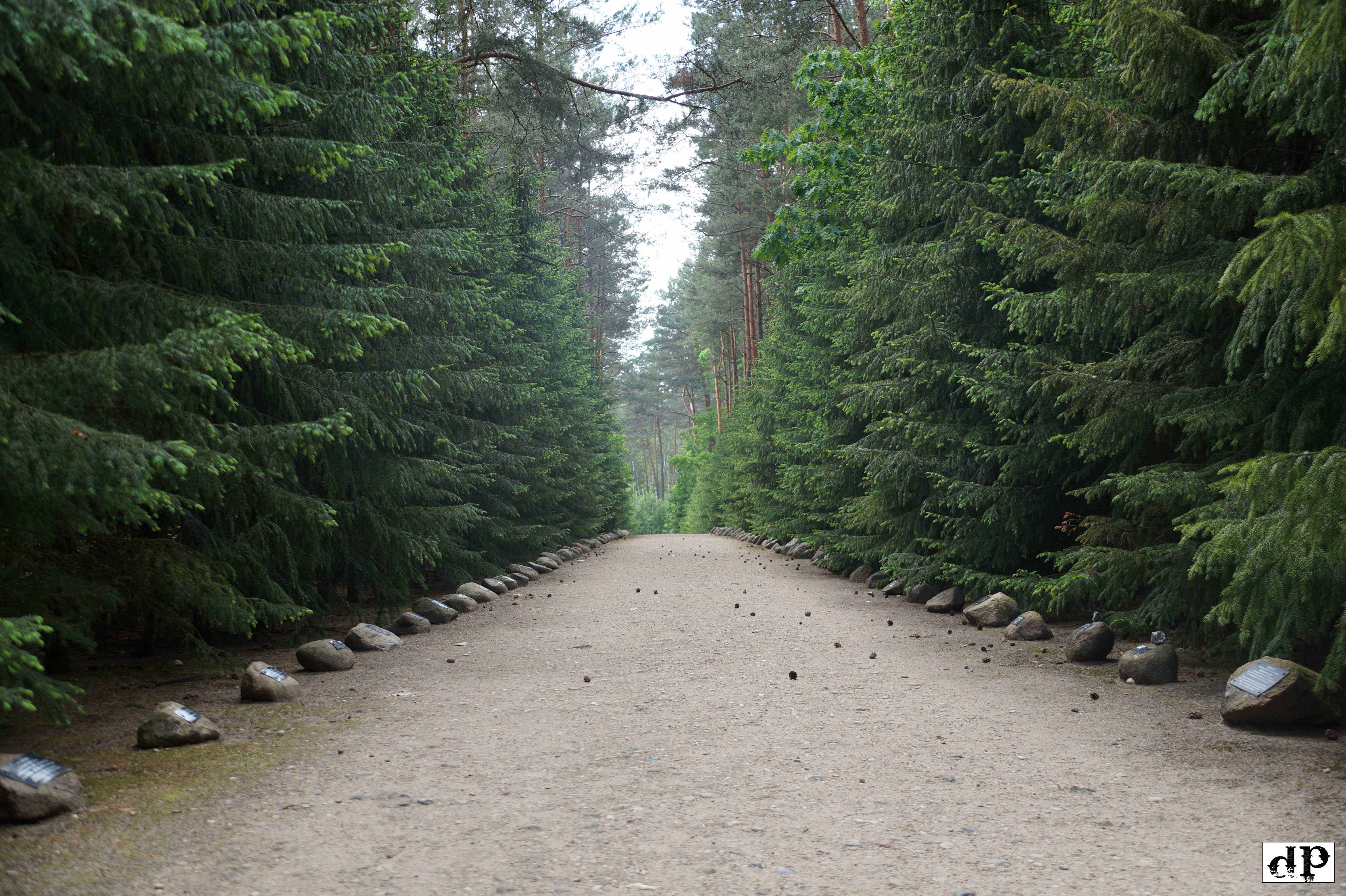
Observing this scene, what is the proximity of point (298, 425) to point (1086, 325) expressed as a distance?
5.59 metres

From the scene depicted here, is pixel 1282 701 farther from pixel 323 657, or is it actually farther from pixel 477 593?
pixel 477 593

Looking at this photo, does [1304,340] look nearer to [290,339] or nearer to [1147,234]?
[1147,234]

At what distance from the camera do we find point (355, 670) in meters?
6.88

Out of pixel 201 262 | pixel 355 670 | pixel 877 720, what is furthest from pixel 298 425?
pixel 877 720

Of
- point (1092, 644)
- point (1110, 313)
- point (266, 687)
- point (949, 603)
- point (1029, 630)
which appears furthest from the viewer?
point (949, 603)

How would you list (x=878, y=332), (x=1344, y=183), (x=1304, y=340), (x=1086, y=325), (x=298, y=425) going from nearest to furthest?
1. (x=1304, y=340)
2. (x=1344, y=183)
3. (x=298, y=425)
4. (x=1086, y=325)
5. (x=878, y=332)

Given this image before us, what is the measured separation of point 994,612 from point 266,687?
6436 mm

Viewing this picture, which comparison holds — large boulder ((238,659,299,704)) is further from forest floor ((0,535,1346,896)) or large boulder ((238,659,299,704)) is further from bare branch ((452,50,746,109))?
bare branch ((452,50,746,109))

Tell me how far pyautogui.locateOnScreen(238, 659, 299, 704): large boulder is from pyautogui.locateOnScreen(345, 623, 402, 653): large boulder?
183 cm

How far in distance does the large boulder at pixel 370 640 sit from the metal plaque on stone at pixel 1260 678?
252 inches

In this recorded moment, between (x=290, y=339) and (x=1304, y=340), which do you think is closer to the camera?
(x=1304, y=340)

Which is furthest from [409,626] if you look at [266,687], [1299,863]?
[1299,863]

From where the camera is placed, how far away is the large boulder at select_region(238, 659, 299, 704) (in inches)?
223

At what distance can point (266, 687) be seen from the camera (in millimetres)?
5668
